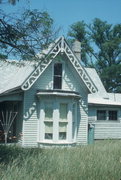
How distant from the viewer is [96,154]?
11.0 meters

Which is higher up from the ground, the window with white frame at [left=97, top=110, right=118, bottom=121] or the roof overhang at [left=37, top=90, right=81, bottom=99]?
the roof overhang at [left=37, top=90, right=81, bottom=99]

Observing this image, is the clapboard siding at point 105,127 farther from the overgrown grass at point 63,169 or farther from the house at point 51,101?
the overgrown grass at point 63,169

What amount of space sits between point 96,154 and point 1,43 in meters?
4.76

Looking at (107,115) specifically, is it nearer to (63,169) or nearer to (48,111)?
(48,111)

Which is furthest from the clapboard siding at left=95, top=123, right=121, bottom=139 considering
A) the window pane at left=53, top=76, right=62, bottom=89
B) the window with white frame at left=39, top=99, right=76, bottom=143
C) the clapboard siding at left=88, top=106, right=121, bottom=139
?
the window pane at left=53, top=76, right=62, bottom=89

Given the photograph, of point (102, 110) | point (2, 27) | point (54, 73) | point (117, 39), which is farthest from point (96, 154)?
point (117, 39)

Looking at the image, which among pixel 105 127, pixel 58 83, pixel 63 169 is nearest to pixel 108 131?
pixel 105 127

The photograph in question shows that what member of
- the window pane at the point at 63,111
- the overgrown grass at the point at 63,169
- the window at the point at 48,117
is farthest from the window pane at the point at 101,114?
the overgrown grass at the point at 63,169

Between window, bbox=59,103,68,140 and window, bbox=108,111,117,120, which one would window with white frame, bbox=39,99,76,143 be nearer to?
window, bbox=59,103,68,140

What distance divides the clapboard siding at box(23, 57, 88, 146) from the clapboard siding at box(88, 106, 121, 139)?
3878mm

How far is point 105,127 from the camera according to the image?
25094 mm

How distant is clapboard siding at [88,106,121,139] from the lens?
24.6 m

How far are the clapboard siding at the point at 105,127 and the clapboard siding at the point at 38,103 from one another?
388 cm

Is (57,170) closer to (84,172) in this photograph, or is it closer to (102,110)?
(84,172)
